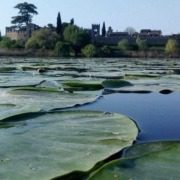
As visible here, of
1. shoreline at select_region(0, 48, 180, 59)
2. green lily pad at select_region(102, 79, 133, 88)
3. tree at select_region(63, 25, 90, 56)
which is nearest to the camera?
green lily pad at select_region(102, 79, 133, 88)

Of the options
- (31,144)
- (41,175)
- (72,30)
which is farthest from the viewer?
(72,30)

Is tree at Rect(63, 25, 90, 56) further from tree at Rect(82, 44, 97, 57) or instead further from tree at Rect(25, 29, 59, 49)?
tree at Rect(82, 44, 97, 57)

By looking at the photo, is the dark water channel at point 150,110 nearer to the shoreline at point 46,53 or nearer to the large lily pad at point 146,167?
the large lily pad at point 146,167

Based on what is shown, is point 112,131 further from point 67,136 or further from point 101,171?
point 101,171

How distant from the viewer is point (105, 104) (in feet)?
20.7

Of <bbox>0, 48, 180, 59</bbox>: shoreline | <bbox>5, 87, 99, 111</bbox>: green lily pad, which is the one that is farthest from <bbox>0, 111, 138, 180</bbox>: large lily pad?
<bbox>0, 48, 180, 59</bbox>: shoreline

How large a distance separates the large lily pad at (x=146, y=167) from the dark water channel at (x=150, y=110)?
1.11 meters

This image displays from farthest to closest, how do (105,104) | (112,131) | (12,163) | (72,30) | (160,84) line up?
1. (72,30)
2. (160,84)
3. (105,104)
4. (112,131)
5. (12,163)

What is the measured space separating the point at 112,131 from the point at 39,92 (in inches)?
121

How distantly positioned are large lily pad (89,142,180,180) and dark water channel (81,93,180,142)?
1.11 meters

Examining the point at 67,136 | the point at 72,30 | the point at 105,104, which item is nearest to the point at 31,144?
the point at 67,136

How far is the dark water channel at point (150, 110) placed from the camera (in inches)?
173

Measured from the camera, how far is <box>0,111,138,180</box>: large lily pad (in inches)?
97.9

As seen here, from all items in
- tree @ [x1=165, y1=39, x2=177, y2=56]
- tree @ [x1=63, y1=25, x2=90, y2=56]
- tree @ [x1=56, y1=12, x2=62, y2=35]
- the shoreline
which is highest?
tree @ [x1=56, y1=12, x2=62, y2=35]
